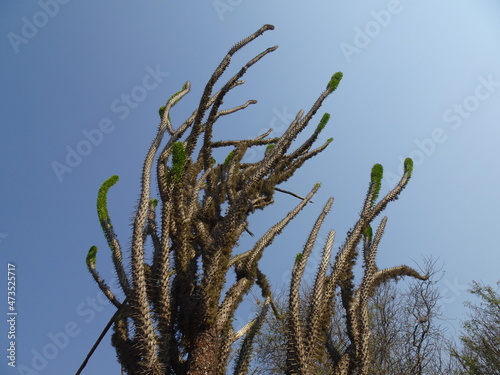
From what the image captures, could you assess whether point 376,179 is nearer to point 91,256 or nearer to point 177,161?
point 177,161

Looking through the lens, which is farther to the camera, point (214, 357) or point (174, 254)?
point (174, 254)

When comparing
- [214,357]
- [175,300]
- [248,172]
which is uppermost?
[248,172]

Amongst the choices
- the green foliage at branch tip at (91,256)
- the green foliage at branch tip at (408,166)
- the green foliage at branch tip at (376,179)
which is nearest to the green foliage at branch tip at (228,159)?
the green foliage at branch tip at (376,179)

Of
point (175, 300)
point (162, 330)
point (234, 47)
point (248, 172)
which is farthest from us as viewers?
point (248, 172)

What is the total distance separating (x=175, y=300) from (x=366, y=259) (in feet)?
8.59

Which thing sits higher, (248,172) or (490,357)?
(248,172)

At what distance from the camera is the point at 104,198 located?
18.6 ft

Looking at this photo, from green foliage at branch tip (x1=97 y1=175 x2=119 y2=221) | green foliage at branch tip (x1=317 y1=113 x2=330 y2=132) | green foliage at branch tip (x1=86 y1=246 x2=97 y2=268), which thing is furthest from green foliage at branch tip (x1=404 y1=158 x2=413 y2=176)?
green foliage at branch tip (x1=86 y1=246 x2=97 y2=268)

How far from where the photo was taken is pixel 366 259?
219 inches

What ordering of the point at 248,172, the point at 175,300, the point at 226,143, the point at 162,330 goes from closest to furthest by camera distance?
the point at 162,330 → the point at 175,300 → the point at 248,172 → the point at 226,143

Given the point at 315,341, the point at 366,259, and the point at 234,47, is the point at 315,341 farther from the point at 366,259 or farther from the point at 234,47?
the point at 234,47

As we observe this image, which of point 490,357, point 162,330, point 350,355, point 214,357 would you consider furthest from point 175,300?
point 490,357

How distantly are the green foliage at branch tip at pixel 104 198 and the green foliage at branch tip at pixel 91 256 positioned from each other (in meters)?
0.58

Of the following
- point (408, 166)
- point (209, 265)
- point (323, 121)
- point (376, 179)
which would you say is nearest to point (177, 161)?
point (209, 265)
